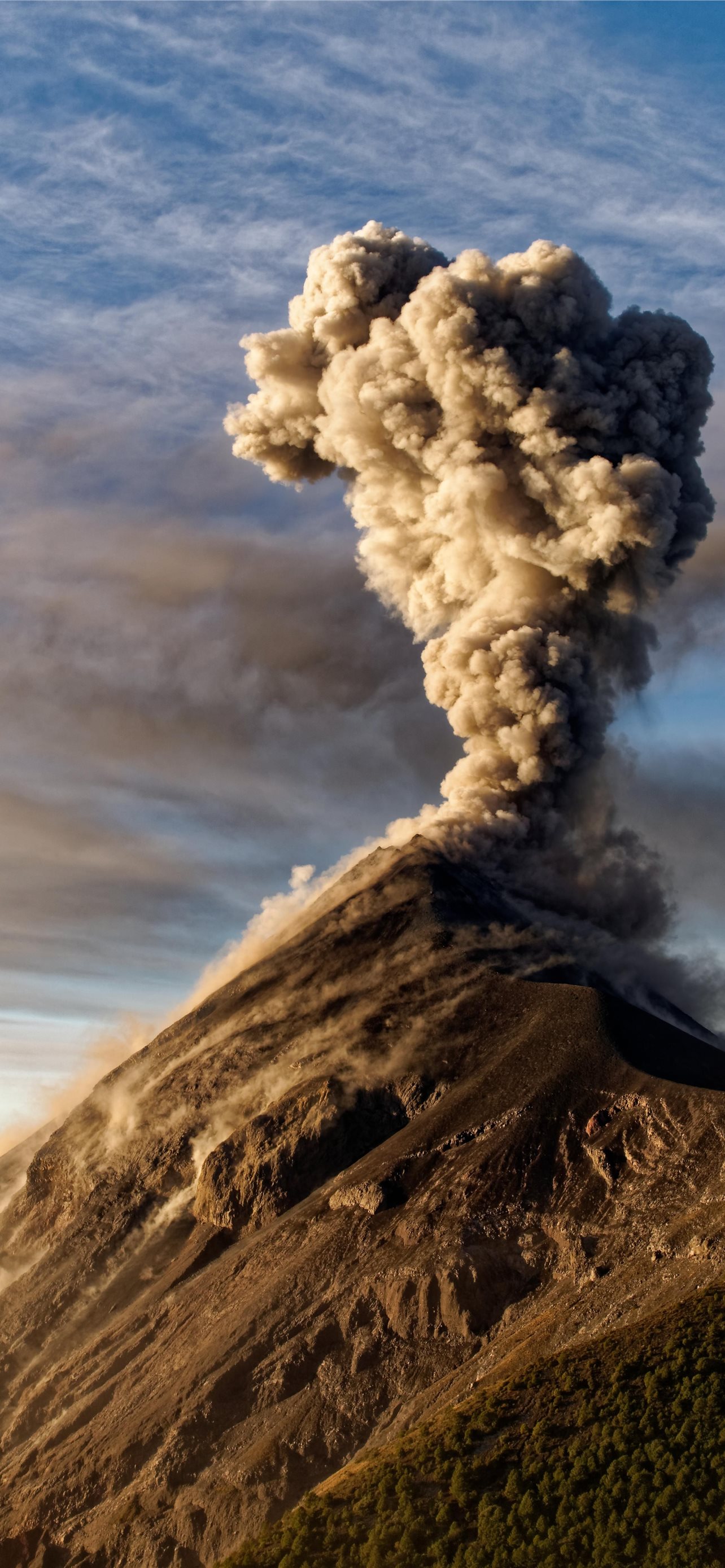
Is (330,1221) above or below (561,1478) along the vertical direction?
above

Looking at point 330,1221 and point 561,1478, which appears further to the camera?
point 330,1221

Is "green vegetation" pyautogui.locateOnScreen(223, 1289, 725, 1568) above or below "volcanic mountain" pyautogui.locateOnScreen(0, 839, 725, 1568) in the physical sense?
below

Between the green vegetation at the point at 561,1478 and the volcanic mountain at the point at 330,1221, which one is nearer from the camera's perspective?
the green vegetation at the point at 561,1478

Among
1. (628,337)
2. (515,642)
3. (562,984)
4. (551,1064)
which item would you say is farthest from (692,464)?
(551,1064)

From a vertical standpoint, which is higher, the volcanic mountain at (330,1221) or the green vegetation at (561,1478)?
the volcanic mountain at (330,1221)

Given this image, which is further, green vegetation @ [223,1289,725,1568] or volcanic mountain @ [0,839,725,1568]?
volcanic mountain @ [0,839,725,1568]
